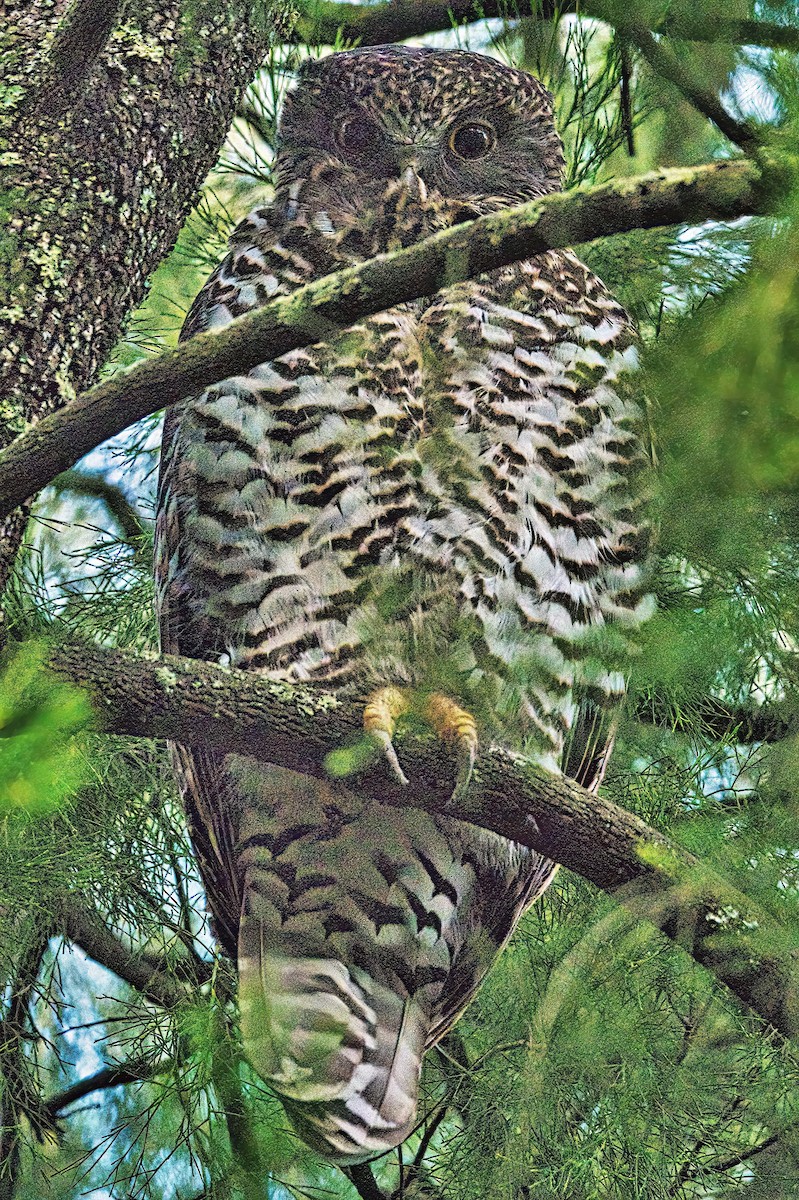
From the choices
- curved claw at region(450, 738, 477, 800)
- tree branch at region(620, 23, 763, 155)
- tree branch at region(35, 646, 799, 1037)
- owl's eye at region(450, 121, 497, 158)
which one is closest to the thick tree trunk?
owl's eye at region(450, 121, 497, 158)

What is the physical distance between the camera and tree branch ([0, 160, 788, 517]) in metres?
1.13

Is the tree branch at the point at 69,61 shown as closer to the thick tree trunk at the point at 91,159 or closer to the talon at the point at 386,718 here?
the thick tree trunk at the point at 91,159

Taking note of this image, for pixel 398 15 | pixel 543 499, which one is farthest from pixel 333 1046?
pixel 398 15

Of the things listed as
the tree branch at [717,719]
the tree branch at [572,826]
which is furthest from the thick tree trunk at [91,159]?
the tree branch at [717,719]

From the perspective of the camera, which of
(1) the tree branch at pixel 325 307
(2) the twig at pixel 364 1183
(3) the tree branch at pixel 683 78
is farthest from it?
(2) the twig at pixel 364 1183

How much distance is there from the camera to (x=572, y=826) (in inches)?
53.7

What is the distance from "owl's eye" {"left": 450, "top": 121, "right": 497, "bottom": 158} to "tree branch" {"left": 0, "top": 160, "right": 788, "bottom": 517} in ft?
4.64

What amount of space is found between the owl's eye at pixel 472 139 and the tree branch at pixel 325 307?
142cm

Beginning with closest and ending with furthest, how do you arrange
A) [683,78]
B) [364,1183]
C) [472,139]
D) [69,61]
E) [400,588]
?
[683,78] → [69,61] → [400,588] → [364,1183] → [472,139]

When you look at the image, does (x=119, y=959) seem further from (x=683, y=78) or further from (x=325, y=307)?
(x=683, y=78)

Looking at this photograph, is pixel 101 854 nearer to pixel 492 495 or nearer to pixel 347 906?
pixel 347 906

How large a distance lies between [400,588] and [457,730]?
1.15 feet

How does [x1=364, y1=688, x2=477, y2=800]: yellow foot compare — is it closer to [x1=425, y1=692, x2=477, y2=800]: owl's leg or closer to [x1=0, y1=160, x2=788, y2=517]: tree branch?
[x1=425, y1=692, x2=477, y2=800]: owl's leg

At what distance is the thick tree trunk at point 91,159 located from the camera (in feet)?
5.79
